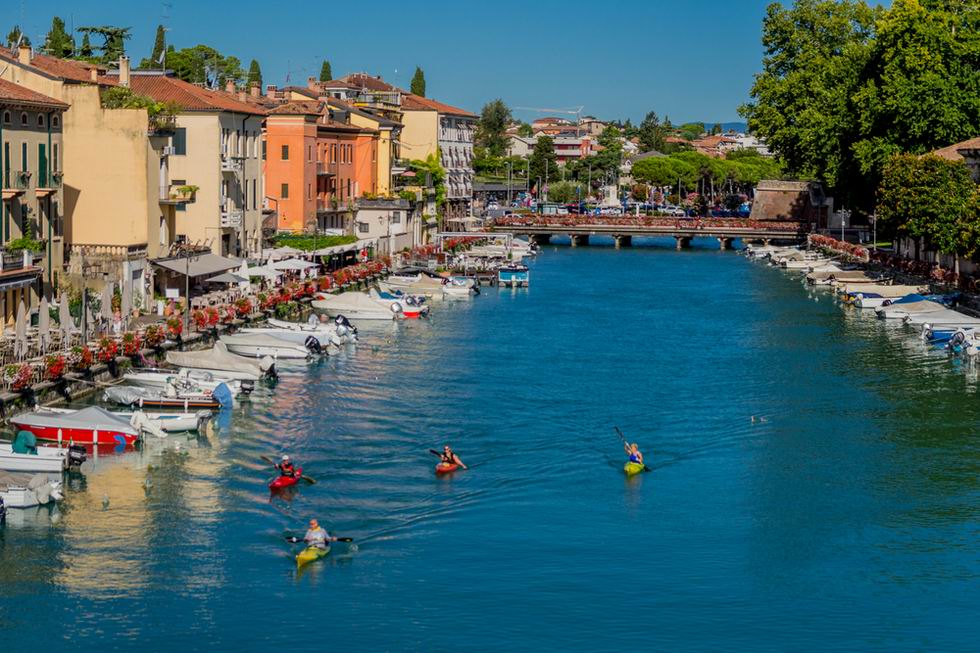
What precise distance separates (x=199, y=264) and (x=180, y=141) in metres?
10.8

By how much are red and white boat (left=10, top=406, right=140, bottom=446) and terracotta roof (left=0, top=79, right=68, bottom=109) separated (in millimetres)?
13980

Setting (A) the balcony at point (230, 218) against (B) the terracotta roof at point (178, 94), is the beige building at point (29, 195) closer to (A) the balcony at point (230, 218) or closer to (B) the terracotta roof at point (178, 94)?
(B) the terracotta roof at point (178, 94)

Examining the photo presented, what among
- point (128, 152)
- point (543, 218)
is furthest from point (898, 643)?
point (543, 218)

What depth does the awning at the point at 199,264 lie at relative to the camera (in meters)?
63.1

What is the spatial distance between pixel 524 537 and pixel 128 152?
33802mm

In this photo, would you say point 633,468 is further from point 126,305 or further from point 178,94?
point 178,94

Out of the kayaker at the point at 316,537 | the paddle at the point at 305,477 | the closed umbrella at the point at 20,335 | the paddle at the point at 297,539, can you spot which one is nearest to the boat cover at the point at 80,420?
the closed umbrella at the point at 20,335

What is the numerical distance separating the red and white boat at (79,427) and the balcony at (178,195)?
24.4 meters

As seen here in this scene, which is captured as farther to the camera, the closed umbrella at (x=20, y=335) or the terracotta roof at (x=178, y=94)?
the terracotta roof at (x=178, y=94)

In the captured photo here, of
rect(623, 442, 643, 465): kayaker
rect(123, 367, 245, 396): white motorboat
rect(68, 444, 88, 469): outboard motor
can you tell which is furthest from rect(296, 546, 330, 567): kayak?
rect(123, 367, 245, 396): white motorboat

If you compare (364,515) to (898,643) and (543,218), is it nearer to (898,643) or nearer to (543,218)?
(898,643)

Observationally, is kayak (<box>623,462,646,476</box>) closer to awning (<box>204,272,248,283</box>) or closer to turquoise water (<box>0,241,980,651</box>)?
turquoise water (<box>0,241,980,651</box>)

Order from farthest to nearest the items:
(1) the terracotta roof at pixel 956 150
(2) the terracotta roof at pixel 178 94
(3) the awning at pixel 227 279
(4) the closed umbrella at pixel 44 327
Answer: (1) the terracotta roof at pixel 956 150 → (2) the terracotta roof at pixel 178 94 → (3) the awning at pixel 227 279 → (4) the closed umbrella at pixel 44 327

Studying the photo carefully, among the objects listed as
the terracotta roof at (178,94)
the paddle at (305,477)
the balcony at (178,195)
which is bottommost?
the paddle at (305,477)
